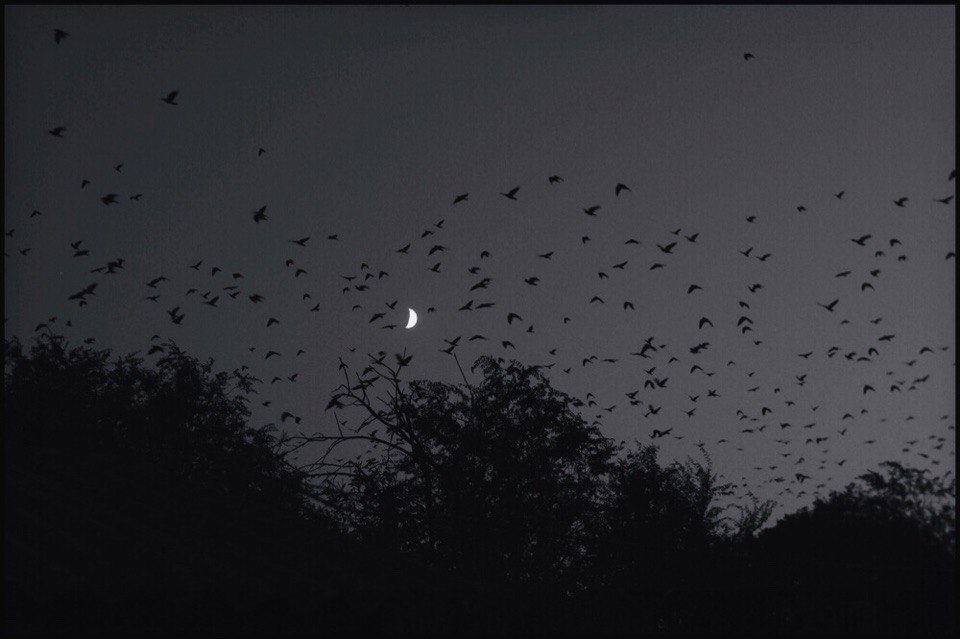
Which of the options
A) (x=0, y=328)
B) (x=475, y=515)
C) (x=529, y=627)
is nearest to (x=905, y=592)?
(x=529, y=627)

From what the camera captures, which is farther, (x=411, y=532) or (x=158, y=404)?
(x=158, y=404)

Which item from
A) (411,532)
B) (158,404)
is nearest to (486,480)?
(411,532)

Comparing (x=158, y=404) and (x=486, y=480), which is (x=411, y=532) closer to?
(x=486, y=480)

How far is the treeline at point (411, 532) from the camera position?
223 inches

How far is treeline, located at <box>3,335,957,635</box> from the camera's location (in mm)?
5676

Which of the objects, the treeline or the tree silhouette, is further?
the tree silhouette

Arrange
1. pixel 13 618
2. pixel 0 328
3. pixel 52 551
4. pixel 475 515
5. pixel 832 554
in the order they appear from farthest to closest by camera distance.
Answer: pixel 832 554
pixel 475 515
pixel 0 328
pixel 52 551
pixel 13 618

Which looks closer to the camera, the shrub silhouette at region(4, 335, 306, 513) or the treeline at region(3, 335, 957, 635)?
the treeline at region(3, 335, 957, 635)

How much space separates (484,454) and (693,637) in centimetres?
2050

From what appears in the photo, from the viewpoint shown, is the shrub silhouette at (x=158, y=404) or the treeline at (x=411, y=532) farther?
the shrub silhouette at (x=158, y=404)

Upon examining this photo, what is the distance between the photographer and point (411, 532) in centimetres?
2600

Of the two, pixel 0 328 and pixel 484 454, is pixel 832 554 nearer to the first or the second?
pixel 484 454

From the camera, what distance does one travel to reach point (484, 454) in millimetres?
26531

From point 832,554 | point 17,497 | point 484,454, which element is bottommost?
point 832,554
